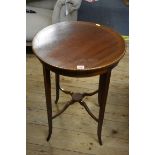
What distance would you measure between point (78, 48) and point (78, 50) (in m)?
0.02

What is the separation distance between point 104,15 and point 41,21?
1.02 metres

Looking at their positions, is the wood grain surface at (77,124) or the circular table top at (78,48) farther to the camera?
A: the wood grain surface at (77,124)

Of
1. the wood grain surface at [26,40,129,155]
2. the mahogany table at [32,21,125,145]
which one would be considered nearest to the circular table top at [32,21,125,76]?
Answer: the mahogany table at [32,21,125,145]

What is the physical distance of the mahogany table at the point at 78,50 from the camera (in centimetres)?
134

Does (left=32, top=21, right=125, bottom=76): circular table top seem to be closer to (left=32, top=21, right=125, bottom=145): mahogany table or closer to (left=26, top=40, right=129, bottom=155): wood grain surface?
(left=32, top=21, right=125, bottom=145): mahogany table

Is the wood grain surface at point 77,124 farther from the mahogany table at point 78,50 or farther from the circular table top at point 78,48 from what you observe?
the circular table top at point 78,48

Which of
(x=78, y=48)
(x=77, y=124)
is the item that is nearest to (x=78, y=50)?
(x=78, y=48)

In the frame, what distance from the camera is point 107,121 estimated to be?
1924 millimetres

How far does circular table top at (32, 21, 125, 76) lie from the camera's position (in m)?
1.34

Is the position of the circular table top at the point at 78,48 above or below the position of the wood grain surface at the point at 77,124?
above

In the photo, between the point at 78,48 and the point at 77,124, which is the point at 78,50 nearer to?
the point at 78,48

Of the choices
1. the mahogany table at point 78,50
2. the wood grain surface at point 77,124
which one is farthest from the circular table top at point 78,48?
the wood grain surface at point 77,124
